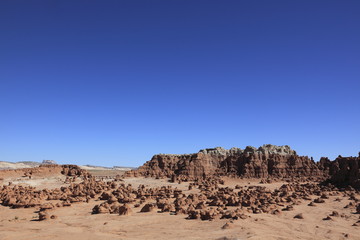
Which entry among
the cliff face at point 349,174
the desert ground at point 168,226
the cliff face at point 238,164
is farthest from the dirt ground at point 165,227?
the cliff face at point 238,164

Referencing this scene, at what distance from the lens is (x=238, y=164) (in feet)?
167

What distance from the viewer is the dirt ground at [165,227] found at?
436 inches

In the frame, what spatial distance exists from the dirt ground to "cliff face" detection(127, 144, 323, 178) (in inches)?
1245

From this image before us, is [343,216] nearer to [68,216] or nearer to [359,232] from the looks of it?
[359,232]

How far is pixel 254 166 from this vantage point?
49.2 m

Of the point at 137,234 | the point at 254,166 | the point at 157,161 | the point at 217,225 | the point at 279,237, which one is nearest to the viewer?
the point at 279,237

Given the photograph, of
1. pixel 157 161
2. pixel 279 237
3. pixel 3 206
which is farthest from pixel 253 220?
pixel 157 161

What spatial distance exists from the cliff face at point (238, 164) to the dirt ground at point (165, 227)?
31.6m

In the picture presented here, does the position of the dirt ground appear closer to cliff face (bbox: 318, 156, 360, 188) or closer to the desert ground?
the desert ground

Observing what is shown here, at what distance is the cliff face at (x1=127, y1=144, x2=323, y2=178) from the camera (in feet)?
160

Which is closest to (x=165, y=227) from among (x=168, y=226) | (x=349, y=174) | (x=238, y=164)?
(x=168, y=226)

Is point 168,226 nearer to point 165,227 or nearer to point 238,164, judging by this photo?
point 165,227

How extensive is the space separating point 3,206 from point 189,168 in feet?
108

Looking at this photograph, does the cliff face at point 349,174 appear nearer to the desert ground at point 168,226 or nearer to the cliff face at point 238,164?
the cliff face at point 238,164
